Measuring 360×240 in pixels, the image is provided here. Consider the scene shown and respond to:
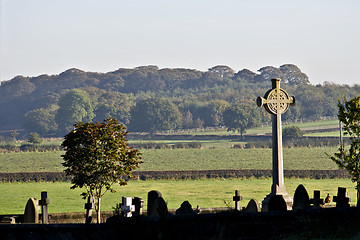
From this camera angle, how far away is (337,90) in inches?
7328

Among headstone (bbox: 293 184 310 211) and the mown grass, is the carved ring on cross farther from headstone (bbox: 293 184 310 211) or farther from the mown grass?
the mown grass

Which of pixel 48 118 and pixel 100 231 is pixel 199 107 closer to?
pixel 48 118

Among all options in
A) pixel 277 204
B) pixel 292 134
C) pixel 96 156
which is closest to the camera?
pixel 277 204

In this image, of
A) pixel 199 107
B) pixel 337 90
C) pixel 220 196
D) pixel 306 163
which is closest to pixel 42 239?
pixel 220 196

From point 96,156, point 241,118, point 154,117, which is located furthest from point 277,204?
point 154,117

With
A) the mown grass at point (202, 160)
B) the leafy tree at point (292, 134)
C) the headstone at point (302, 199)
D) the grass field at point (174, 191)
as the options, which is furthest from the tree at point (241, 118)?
the headstone at point (302, 199)

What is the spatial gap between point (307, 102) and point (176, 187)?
129098 mm

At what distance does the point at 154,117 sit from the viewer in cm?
14050

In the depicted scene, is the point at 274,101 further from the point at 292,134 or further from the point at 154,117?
the point at 154,117

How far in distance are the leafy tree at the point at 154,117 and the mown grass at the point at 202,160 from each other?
53642 millimetres

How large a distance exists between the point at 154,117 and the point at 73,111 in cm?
2419

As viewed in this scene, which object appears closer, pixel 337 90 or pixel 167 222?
pixel 167 222

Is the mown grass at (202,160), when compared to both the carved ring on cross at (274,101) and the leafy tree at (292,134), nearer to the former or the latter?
the leafy tree at (292,134)

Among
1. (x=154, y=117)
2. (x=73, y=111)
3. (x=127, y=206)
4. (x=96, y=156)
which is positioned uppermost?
(x=73, y=111)
